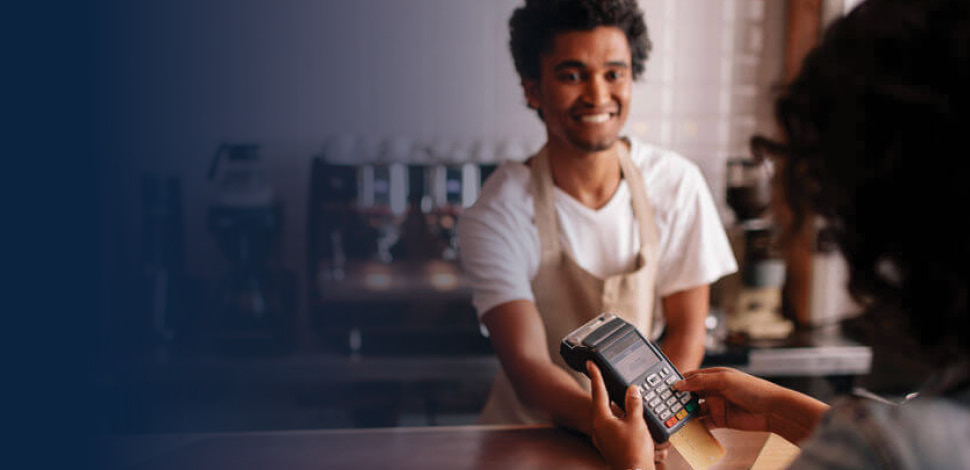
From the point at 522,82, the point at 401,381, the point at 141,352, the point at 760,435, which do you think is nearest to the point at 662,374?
the point at 760,435

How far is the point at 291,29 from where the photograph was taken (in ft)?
7.02

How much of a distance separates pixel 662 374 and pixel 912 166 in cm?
44

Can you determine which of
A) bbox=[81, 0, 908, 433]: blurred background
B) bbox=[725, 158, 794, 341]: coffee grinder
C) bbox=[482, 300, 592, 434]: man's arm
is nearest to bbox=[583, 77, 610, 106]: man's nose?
bbox=[482, 300, 592, 434]: man's arm

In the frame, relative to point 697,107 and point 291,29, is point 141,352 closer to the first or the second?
point 291,29

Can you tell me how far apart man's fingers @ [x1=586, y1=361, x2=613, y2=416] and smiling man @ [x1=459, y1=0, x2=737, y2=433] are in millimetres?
386

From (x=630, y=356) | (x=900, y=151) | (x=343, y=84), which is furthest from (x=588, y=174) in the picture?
(x=343, y=84)

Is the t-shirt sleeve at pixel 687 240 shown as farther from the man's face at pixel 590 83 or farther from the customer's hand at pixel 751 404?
the customer's hand at pixel 751 404

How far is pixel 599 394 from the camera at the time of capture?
822 mm

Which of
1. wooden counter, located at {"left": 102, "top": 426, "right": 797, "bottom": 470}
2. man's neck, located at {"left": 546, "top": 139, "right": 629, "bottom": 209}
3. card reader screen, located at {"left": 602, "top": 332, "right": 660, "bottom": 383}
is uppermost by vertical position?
man's neck, located at {"left": 546, "top": 139, "right": 629, "bottom": 209}

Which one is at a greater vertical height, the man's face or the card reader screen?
Answer: the man's face

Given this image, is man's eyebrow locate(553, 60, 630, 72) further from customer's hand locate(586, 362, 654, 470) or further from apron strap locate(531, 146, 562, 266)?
customer's hand locate(586, 362, 654, 470)

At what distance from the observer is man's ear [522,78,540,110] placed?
1.36 metres

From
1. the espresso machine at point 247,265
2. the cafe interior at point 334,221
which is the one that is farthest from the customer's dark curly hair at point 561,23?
the espresso machine at point 247,265
